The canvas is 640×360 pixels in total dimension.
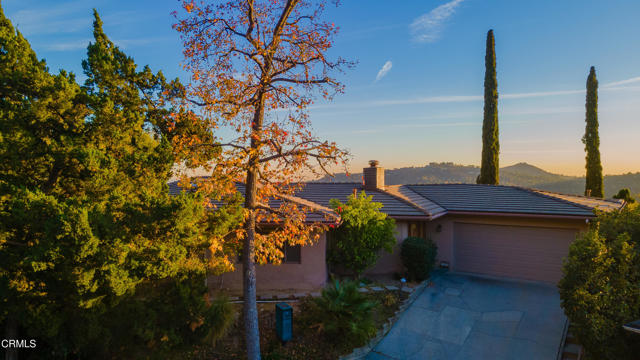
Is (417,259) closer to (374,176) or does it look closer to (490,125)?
(374,176)

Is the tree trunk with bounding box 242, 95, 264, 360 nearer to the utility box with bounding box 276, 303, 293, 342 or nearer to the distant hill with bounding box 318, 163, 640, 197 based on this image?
the utility box with bounding box 276, 303, 293, 342

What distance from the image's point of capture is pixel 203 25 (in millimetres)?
7426

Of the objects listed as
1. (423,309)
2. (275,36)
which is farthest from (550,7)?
(423,309)

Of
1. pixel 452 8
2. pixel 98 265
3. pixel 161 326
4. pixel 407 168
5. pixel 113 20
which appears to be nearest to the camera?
pixel 98 265

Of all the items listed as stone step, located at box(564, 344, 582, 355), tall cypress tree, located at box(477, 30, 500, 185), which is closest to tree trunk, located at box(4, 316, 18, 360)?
stone step, located at box(564, 344, 582, 355)

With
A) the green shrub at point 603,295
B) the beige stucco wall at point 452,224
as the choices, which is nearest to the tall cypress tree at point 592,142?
the beige stucco wall at point 452,224

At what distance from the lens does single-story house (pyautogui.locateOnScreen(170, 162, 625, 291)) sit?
1188 cm

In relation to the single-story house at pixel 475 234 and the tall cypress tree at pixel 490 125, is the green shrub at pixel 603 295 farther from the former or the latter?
the tall cypress tree at pixel 490 125

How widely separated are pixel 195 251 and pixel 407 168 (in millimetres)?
55372

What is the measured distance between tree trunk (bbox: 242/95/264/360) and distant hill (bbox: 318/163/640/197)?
40924 mm

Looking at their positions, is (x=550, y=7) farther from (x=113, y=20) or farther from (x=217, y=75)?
(x=113, y=20)

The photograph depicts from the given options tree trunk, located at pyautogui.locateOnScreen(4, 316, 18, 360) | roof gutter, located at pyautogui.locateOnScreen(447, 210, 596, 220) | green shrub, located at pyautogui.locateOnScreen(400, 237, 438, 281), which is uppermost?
roof gutter, located at pyautogui.locateOnScreen(447, 210, 596, 220)

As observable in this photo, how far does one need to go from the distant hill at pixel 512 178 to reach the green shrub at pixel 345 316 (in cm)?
3956

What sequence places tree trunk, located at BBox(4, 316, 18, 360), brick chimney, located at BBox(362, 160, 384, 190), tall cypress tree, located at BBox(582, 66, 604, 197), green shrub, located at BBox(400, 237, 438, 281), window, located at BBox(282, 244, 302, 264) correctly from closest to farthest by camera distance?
tree trunk, located at BBox(4, 316, 18, 360) < window, located at BBox(282, 244, 302, 264) < green shrub, located at BBox(400, 237, 438, 281) < brick chimney, located at BBox(362, 160, 384, 190) < tall cypress tree, located at BBox(582, 66, 604, 197)
